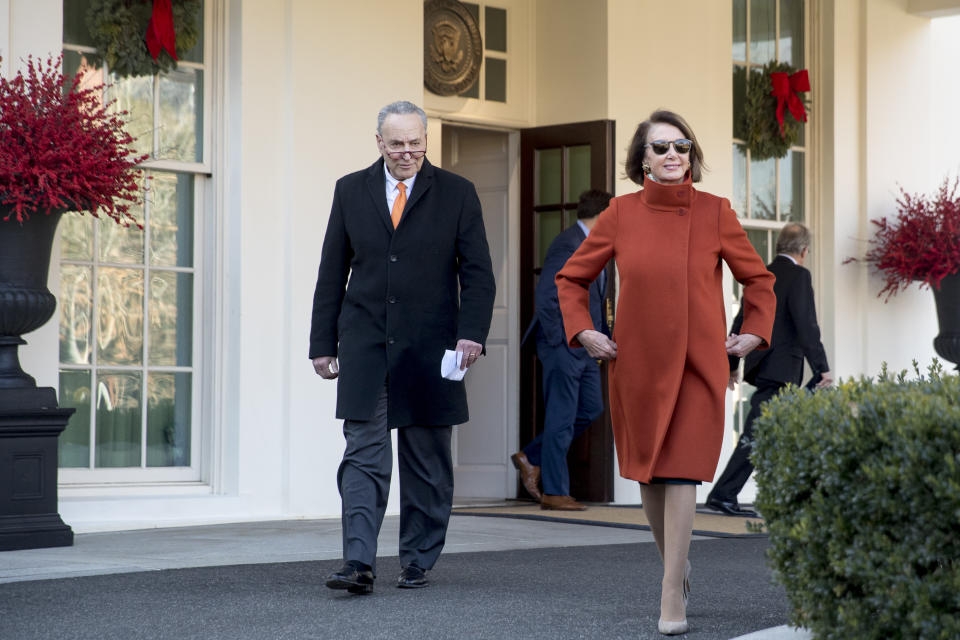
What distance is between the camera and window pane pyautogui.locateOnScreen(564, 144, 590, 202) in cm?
981

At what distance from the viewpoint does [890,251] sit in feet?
36.8

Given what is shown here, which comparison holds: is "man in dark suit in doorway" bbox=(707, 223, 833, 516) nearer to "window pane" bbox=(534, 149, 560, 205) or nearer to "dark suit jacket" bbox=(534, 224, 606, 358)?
"dark suit jacket" bbox=(534, 224, 606, 358)

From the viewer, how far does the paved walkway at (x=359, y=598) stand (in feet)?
13.8

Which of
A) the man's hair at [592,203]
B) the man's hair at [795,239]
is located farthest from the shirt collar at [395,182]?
the man's hair at [795,239]

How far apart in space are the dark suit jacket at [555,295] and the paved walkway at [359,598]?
1780 millimetres

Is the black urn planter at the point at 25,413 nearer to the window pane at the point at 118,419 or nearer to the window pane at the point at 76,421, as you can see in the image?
the window pane at the point at 76,421

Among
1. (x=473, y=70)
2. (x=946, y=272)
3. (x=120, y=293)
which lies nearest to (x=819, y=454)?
(x=120, y=293)

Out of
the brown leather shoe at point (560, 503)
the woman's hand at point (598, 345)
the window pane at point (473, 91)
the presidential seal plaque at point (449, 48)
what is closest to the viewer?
the woman's hand at point (598, 345)

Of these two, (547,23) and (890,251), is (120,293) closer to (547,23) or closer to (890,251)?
(547,23)

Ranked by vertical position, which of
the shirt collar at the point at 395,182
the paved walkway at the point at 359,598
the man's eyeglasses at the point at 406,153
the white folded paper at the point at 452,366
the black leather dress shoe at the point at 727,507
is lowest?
the black leather dress shoe at the point at 727,507

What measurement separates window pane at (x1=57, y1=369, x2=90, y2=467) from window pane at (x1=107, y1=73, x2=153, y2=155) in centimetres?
126

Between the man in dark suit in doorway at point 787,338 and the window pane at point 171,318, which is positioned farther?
the man in dark suit in doorway at point 787,338

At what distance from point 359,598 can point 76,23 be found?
4094 mm

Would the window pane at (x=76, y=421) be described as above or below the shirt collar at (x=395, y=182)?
below
